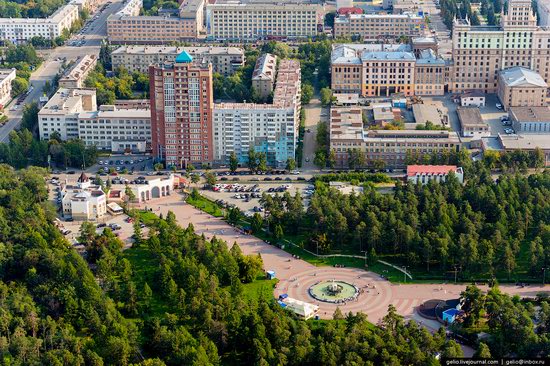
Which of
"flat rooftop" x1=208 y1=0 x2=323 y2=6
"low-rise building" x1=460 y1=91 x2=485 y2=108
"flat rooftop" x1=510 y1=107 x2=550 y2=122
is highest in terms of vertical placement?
"flat rooftop" x1=208 y1=0 x2=323 y2=6

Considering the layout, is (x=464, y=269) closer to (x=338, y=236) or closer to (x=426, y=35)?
(x=338, y=236)

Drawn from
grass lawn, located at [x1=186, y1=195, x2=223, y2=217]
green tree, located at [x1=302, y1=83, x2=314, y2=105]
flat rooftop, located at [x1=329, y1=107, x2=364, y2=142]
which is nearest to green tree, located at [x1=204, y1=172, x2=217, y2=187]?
grass lawn, located at [x1=186, y1=195, x2=223, y2=217]

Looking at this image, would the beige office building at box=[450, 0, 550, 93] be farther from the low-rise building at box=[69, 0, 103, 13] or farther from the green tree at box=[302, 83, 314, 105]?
the low-rise building at box=[69, 0, 103, 13]

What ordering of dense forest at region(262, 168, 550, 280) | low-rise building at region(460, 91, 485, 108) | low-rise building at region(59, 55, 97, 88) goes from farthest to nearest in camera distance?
low-rise building at region(59, 55, 97, 88), low-rise building at region(460, 91, 485, 108), dense forest at region(262, 168, 550, 280)

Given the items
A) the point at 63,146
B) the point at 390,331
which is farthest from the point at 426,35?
the point at 390,331

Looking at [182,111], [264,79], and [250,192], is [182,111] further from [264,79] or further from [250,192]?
[264,79]

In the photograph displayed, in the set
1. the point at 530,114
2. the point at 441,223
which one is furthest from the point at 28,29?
the point at 441,223
